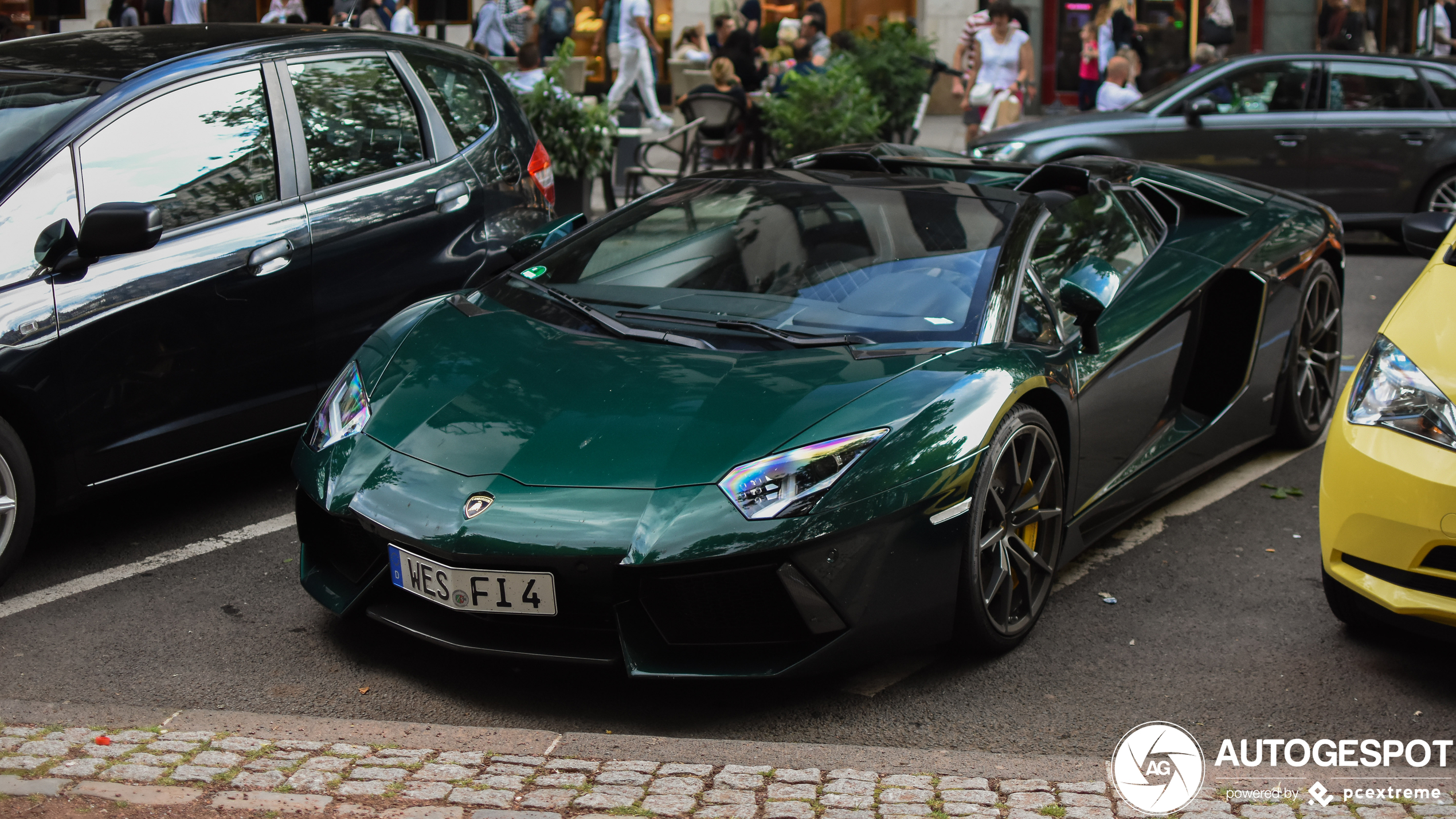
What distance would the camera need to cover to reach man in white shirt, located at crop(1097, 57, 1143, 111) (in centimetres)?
1245

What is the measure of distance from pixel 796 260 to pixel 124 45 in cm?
262

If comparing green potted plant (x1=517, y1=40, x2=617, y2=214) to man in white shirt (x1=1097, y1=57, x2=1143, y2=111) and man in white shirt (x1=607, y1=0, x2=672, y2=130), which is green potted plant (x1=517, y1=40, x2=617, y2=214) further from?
man in white shirt (x1=607, y1=0, x2=672, y2=130)

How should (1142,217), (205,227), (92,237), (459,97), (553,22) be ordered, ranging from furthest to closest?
(553,22) → (459,97) → (1142,217) → (205,227) → (92,237)

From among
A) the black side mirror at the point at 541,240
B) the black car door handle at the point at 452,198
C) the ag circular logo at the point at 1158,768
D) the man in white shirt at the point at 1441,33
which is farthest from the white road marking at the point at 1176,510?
the man in white shirt at the point at 1441,33

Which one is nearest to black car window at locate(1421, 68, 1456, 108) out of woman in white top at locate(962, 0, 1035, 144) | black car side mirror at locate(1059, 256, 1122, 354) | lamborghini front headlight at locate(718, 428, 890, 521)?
woman in white top at locate(962, 0, 1035, 144)

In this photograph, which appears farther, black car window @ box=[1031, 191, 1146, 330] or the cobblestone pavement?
black car window @ box=[1031, 191, 1146, 330]

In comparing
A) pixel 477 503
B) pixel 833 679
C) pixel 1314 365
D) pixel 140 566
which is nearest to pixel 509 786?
pixel 477 503

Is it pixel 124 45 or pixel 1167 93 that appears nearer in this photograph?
pixel 124 45

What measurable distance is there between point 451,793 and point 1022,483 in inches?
71.2

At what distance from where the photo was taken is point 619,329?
4180 millimetres

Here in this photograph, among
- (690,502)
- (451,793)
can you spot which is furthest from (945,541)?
(451,793)

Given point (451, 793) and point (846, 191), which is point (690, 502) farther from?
point (846, 191)

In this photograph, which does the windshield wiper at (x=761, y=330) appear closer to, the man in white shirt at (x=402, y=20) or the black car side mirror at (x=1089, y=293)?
the black car side mirror at (x=1089, y=293)

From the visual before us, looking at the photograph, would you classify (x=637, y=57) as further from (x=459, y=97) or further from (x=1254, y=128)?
(x=459, y=97)
